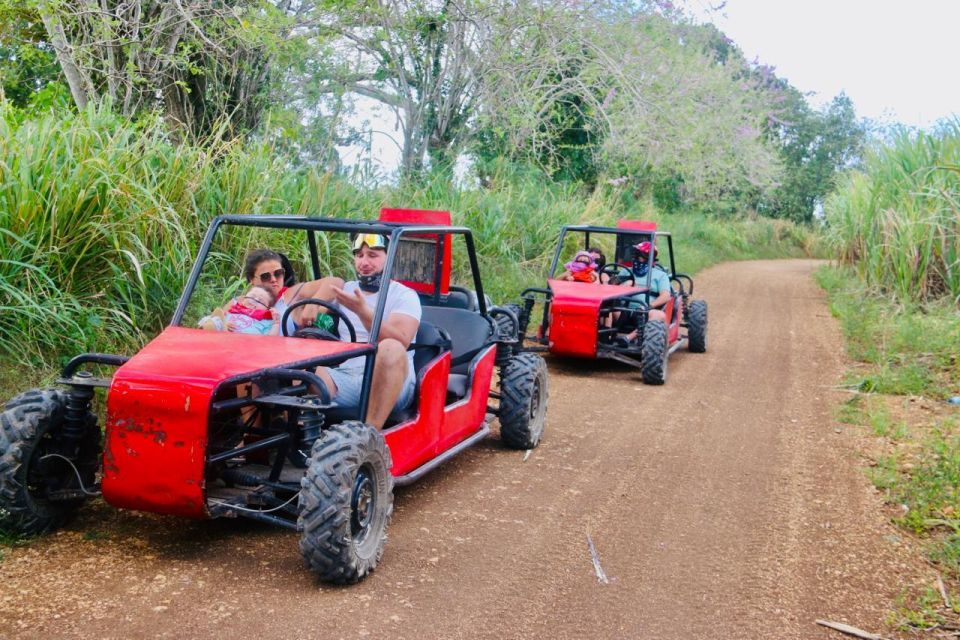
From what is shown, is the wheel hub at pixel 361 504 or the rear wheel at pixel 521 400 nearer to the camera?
the wheel hub at pixel 361 504

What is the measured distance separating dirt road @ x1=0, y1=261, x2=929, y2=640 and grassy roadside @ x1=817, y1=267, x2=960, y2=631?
156mm

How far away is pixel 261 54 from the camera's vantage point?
10617 mm

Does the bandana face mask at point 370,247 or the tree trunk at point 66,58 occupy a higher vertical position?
the tree trunk at point 66,58

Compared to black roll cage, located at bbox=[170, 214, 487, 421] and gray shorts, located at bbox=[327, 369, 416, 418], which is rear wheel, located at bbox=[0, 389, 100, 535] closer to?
black roll cage, located at bbox=[170, 214, 487, 421]

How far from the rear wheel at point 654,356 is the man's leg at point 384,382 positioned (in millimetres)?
4527

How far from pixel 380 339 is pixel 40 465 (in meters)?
Answer: 1.58

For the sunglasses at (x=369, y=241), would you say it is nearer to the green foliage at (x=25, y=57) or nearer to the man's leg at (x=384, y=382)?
the man's leg at (x=384, y=382)

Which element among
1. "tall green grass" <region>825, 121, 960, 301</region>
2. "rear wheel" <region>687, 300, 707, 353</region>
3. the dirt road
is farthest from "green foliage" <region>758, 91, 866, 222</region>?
the dirt road

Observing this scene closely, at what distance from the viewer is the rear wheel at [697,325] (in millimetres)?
10680

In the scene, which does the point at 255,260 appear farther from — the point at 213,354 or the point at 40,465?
the point at 40,465

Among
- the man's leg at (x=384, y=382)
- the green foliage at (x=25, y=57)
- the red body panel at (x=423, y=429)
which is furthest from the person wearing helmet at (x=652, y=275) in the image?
the green foliage at (x=25, y=57)

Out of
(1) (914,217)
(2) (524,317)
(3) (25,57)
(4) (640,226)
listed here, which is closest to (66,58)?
(3) (25,57)

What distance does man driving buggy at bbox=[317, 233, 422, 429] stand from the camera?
14.5 feet

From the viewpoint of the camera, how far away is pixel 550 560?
4117 millimetres
